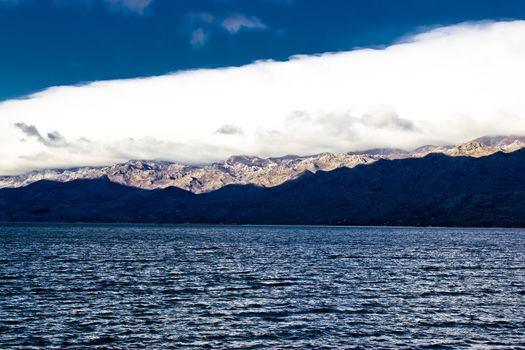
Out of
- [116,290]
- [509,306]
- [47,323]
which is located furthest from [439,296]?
[47,323]

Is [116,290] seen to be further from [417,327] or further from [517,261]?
[517,261]

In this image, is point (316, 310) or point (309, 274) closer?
point (316, 310)

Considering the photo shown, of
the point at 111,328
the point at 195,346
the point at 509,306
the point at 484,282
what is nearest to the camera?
the point at 195,346

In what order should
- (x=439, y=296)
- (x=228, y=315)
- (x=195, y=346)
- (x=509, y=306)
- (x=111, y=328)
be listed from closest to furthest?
(x=195, y=346) → (x=111, y=328) → (x=228, y=315) → (x=509, y=306) → (x=439, y=296)

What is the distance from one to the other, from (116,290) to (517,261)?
9650cm

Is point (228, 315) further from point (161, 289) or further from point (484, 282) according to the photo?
point (484, 282)

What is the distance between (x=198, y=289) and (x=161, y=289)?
16.7ft

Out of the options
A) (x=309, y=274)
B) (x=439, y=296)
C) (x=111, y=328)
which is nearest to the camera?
(x=111, y=328)

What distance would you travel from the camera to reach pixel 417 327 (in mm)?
55594

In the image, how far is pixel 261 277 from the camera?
94000 mm

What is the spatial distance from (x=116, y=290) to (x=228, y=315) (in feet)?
76.3

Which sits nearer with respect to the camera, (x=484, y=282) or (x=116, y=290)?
(x=116, y=290)

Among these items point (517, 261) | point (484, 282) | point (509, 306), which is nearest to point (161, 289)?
point (509, 306)

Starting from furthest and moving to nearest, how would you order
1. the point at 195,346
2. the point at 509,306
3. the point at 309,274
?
the point at 309,274
the point at 509,306
the point at 195,346
